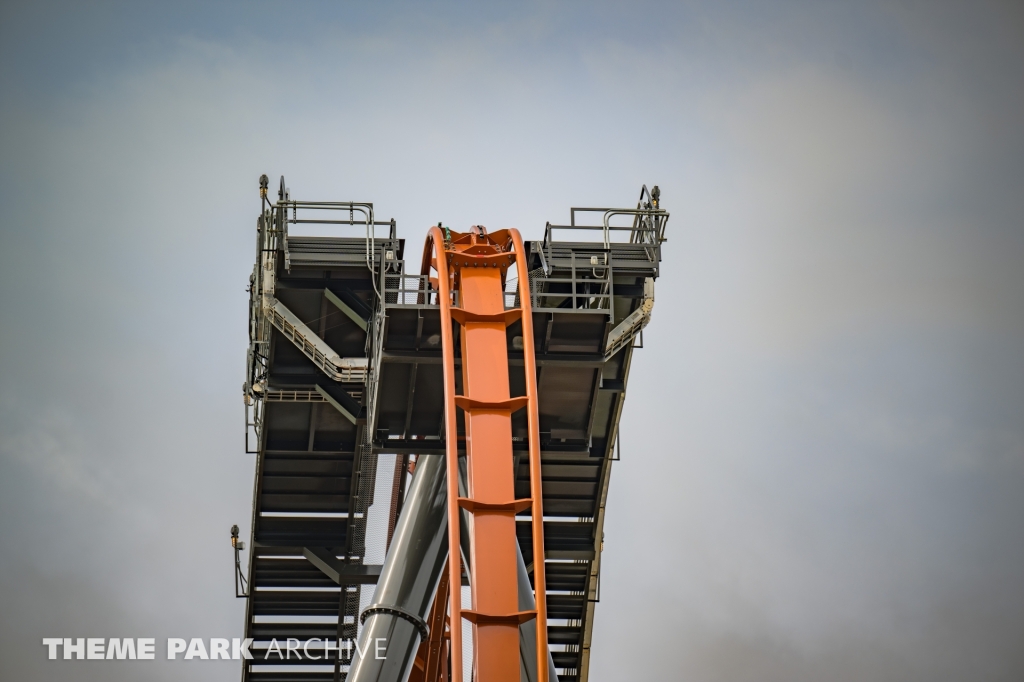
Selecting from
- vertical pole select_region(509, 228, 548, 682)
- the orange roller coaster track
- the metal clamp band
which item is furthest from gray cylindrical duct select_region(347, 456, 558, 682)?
vertical pole select_region(509, 228, 548, 682)

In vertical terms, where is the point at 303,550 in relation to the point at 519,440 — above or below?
below

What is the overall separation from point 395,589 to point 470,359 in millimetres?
4829

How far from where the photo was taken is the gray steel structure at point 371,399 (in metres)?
20.0

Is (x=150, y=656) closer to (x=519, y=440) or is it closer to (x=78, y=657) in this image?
(x=78, y=657)

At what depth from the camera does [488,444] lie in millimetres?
17406

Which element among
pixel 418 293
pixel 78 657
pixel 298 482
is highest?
pixel 418 293

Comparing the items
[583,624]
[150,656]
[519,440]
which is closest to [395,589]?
[519,440]

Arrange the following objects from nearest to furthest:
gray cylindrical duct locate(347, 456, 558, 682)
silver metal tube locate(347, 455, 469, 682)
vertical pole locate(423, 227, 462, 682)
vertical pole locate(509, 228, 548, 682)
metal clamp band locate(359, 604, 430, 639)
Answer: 1. vertical pole locate(423, 227, 462, 682)
2. vertical pole locate(509, 228, 548, 682)
3. gray cylindrical duct locate(347, 456, 558, 682)
4. silver metal tube locate(347, 455, 469, 682)
5. metal clamp band locate(359, 604, 430, 639)

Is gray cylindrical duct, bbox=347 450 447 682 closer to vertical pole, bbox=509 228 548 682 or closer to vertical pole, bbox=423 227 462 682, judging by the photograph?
vertical pole, bbox=423 227 462 682

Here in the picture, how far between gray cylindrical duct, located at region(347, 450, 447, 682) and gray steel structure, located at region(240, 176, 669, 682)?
0.67 feet

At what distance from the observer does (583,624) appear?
27.8 metres

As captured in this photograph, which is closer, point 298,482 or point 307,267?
point 307,267

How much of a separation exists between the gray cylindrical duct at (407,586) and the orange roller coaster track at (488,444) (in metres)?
2.55

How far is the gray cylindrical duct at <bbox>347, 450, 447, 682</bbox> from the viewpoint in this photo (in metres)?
19.4
